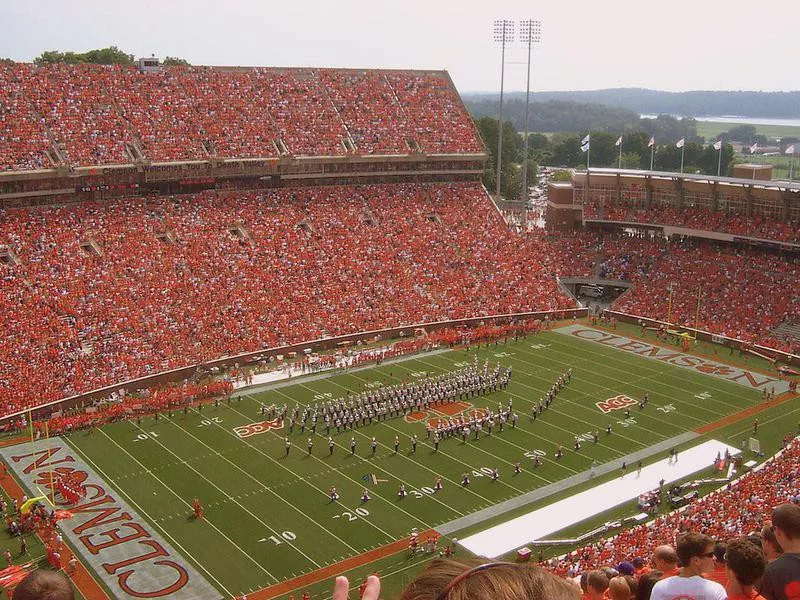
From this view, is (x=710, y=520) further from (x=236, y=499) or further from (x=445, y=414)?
(x=236, y=499)

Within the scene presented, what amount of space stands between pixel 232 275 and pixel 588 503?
18.9 metres

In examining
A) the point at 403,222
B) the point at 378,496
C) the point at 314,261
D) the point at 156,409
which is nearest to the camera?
the point at 378,496

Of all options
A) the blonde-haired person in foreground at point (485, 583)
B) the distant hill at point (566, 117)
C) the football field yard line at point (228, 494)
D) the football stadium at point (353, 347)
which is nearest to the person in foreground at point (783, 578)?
the football stadium at point (353, 347)

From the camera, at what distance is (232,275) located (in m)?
35.1

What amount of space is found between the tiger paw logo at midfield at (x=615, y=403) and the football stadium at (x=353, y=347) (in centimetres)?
11

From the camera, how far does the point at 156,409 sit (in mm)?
26812

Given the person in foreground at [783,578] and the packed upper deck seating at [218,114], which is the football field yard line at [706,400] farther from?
the person in foreground at [783,578]

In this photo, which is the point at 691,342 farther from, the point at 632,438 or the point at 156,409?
the point at 156,409

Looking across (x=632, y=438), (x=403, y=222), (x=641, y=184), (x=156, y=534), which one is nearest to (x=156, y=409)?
(x=156, y=534)

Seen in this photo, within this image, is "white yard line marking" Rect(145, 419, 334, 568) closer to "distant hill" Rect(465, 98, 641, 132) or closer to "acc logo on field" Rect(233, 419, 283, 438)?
"acc logo on field" Rect(233, 419, 283, 438)

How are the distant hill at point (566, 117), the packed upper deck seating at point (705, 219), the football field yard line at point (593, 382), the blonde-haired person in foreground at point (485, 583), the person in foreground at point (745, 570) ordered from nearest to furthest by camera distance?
the blonde-haired person in foreground at point (485, 583), the person in foreground at point (745, 570), the football field yard line at point (593, 382), the packed upper deck seating at point (705, 219), the distant hill at point (566, 117)

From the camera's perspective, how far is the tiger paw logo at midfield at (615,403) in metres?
27.4

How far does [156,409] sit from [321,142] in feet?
65.5

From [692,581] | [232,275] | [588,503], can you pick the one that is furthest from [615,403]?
[692,581]
